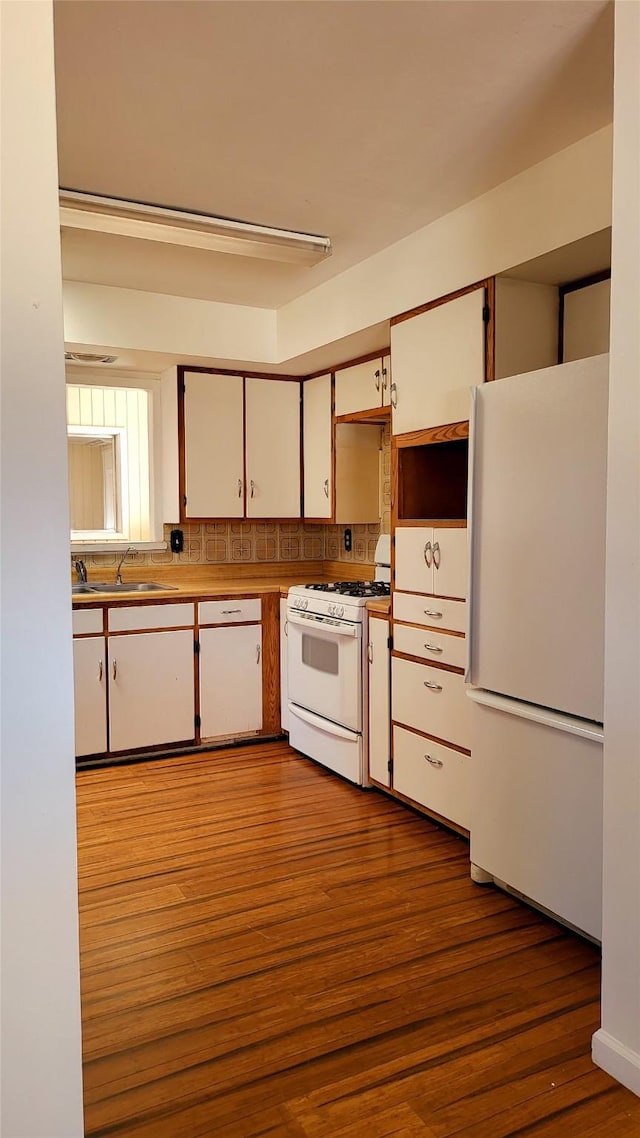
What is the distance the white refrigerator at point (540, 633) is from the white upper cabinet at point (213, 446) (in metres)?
2.25

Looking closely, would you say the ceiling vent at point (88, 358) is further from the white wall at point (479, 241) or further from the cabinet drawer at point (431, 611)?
the cabinet drawer at point (431, 611)

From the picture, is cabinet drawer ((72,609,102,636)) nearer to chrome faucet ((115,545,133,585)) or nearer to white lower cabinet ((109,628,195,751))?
white lower cabinet ((109,628,195,751))

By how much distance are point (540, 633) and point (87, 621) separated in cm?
245

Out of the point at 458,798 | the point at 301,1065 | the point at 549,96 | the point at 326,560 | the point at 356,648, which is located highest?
the point at 549,96

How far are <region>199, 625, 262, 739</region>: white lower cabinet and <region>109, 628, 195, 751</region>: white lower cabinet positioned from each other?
0.08 metres

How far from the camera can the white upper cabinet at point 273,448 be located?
15.2ft

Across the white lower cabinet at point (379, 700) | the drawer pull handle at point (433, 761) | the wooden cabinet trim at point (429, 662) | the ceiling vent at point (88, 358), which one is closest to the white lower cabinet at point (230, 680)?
the white lower cabinet at point (379, 700)

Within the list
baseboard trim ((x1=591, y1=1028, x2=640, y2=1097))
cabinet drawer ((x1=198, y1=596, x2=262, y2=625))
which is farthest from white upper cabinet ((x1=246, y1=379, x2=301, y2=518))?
baseboard trim ((x1=591, y1=1028, x2=640, y2=1097))

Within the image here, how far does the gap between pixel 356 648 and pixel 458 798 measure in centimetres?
88

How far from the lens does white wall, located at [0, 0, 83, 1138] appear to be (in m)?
1.20

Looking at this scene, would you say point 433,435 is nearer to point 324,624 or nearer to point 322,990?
point 324,624

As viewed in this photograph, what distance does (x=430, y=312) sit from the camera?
3104 millimetres

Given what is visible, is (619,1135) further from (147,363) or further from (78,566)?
(147,363)

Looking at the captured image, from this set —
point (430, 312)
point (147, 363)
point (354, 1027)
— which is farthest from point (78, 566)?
point (354, 1027)
